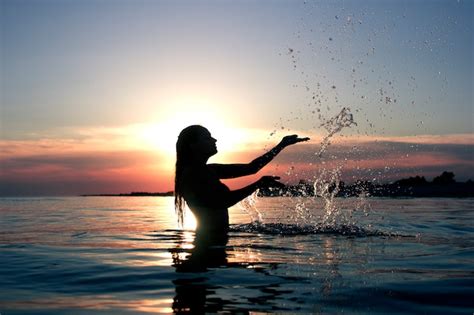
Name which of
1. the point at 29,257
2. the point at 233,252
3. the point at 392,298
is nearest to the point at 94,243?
the point at 29,257

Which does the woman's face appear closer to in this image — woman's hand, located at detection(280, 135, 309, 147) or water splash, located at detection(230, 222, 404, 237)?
woman's hand, located at detection(280, 135, 309, 147)

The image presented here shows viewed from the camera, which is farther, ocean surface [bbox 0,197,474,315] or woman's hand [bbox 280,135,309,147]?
woman's hand [bbox 280,135,309,147]

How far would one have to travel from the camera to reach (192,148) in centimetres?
865

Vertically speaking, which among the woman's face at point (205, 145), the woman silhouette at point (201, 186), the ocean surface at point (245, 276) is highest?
the woman's face at point (205, 145)

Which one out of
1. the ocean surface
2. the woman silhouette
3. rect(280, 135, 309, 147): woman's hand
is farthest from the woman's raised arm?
the ocean surface

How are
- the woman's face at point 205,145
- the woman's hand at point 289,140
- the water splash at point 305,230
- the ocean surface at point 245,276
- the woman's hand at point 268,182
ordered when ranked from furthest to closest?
the water splash at point 305,230 → the woman's hand at point 289,140 → the woman's face at point 205,145 → the woman's hand at point 268,182 → the ocean surface at point 245,276

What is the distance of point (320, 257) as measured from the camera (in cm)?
712

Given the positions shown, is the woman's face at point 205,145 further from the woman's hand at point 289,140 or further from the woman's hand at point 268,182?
the woman's hand at point 289,140

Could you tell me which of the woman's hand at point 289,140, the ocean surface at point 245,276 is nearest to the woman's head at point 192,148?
the ocean surface at point 245,276

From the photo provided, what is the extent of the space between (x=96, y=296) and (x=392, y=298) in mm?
2760

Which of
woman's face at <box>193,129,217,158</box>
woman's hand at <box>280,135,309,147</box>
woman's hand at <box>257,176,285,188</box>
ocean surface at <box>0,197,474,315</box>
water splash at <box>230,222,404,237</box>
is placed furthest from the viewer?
water splash at <box>230,222,404,237</box>

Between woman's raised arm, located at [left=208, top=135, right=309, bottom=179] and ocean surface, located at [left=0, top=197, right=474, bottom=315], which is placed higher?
woman's raised arm, located at [left=208, top=135, right=309, bottom=179]

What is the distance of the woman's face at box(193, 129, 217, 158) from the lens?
8.61 m

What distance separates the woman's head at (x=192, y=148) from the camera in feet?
28.3
